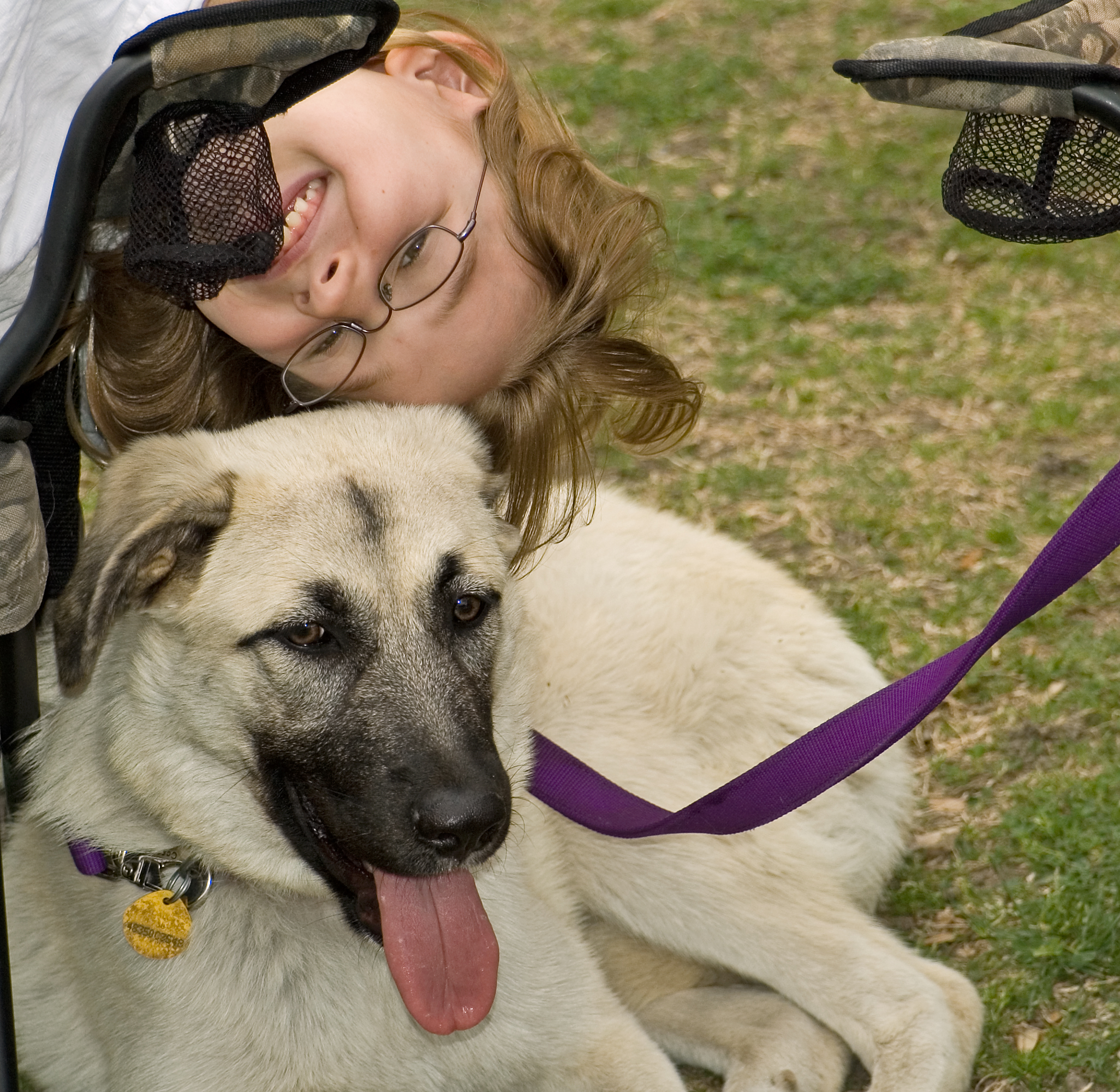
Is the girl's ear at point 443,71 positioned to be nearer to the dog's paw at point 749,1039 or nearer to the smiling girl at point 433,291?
the smiling girl at point 433,291

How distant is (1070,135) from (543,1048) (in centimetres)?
193

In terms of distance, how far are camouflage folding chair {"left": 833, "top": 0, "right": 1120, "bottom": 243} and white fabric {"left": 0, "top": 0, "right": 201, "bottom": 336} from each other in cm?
133

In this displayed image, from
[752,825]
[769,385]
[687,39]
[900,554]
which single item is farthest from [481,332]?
[687,39]

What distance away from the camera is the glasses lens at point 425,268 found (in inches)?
115

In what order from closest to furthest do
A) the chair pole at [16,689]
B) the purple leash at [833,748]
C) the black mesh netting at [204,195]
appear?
the black mesh netting at [204,195]
the purple leash at [833,748]
the chair pole at [16,689]

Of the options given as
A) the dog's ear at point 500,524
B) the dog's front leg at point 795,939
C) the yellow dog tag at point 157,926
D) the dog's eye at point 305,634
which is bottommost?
the dog's front leg at point 795,939

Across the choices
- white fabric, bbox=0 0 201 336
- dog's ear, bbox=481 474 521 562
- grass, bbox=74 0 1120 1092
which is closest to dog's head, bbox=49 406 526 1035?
dog's ear, bbox=481 474 521 562

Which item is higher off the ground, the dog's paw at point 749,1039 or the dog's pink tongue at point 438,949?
the dog's pink tongue at point 438,949

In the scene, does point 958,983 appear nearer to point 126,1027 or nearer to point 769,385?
point 126,1027

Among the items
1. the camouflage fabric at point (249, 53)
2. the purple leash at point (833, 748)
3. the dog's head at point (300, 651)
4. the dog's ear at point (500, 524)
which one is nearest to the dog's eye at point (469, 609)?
the dog's head at point (300, 651)

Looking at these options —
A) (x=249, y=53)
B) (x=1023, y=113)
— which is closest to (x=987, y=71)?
(x=1023, y=113)

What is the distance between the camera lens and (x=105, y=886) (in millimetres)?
2746

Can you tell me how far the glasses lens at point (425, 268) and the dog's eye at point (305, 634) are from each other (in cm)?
80

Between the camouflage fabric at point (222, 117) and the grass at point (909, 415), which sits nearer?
the camouflage fabric at point (222, 117)
